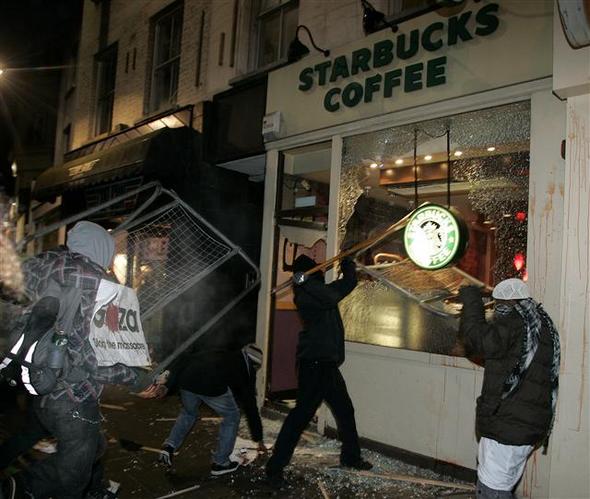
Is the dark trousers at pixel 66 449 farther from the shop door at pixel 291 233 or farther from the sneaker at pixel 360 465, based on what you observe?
the shop door at pixel 291 233

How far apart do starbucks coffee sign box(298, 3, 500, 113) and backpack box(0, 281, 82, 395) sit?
3.90 metres

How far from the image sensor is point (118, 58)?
36.0ft

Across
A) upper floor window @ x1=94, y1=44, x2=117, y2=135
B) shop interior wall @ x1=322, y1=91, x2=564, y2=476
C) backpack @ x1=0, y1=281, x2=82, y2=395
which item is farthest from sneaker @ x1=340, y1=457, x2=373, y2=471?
upper floor window @ x1=94, y1=44, x2=117, y2=135

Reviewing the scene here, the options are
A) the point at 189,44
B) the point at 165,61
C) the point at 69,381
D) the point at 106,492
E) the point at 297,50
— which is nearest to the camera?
the point at 69,381

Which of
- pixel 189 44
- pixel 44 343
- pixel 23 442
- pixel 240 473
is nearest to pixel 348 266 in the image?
pixel 240 473

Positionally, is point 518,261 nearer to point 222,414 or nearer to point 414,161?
point 414,161

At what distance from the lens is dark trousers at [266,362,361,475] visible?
421 centimetres

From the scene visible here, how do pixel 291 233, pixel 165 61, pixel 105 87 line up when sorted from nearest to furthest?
pixel 291 233
pixel 165 61
pixel 105 87

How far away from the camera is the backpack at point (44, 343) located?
272 cm

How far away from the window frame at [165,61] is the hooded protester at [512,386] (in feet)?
24.8

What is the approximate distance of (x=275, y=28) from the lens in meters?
7.68

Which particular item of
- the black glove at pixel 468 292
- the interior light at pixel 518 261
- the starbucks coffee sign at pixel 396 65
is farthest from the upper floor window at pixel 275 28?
the black glove at pixel 468 292

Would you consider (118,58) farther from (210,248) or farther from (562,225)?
(562,225)

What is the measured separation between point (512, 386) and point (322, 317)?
1.81 m
